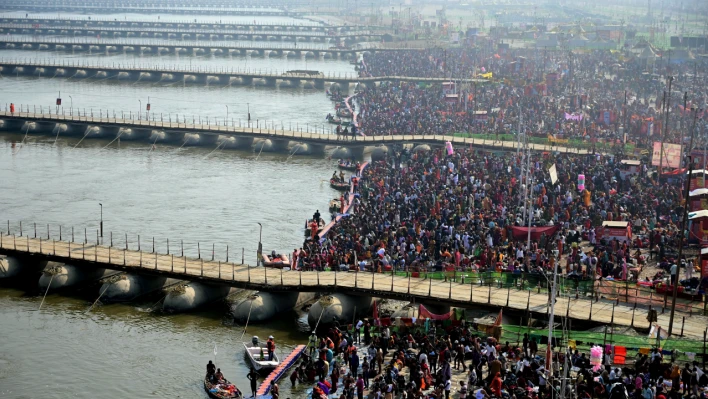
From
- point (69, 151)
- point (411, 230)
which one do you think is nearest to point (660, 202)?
point (411, 230)

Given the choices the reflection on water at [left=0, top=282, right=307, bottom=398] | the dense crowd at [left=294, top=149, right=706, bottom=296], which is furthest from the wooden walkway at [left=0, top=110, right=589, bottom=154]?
the reflection on water at [left=0, top=282, right=307, bottom=398]

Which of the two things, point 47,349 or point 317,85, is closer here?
point 47,349

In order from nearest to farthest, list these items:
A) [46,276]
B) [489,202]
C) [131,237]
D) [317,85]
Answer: [46,276]
[489,202]
[131,237]
[317,85]

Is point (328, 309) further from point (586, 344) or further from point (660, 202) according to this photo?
point (660, 202)

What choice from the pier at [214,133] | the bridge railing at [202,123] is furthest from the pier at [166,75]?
the pier at [214,133]

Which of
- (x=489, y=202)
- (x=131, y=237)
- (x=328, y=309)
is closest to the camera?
(x=328, y=309)

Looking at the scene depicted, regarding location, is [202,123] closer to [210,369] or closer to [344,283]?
[344,283]

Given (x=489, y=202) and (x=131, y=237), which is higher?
(x=489, y=202)

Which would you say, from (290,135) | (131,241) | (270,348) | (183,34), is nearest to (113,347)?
(270,348)
